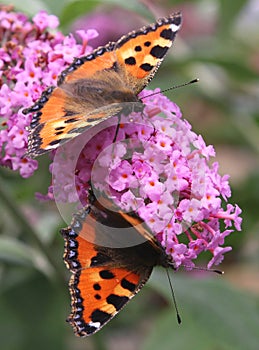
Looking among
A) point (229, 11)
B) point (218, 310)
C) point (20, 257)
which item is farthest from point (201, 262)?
point (229, 11)

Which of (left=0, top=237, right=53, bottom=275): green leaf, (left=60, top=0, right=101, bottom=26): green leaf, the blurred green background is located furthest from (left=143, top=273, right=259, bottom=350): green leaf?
(left=60, top=0, right=101, bottom=26): green leaf

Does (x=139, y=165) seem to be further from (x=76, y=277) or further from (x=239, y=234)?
(x=239, y=234)

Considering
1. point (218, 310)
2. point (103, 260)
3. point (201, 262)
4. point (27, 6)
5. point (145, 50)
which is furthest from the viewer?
point (201, 262)

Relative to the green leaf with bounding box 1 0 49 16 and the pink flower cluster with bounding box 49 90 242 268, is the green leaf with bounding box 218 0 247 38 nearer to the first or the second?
the green leaf with bounding box 1 0 49 16

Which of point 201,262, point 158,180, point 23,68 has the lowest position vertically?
point 201,262

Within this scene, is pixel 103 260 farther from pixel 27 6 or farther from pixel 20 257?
pixel 27 6

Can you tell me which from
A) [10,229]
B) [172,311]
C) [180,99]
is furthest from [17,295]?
[180,99]
